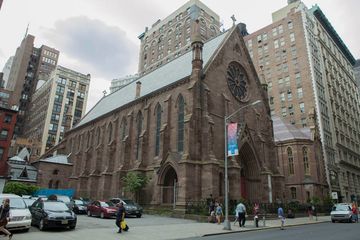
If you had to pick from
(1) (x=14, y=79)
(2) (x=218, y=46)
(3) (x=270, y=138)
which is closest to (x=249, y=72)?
(2) (x=218, y=46)

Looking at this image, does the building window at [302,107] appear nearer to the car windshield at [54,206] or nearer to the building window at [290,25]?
the building window at [290,25]

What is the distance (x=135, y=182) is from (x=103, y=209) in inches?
268

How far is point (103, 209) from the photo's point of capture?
80.1ft

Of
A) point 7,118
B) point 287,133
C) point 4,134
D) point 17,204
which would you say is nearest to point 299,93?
point 287,133

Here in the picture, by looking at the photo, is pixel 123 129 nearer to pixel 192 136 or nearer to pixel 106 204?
pixel 192 136

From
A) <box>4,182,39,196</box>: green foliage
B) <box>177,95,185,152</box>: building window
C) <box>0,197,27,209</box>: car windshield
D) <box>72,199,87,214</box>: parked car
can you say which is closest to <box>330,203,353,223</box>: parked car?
<box>177,95,185,152</box>: building window

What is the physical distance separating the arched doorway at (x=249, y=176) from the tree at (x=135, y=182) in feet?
38.2

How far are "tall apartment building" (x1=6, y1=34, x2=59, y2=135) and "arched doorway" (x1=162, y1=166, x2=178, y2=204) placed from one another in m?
88.0

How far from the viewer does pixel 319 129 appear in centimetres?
5441

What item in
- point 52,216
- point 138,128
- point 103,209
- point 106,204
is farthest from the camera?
point 138,128

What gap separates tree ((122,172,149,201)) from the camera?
3100cm

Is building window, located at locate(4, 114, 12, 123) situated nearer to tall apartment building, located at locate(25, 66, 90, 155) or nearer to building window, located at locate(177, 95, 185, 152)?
tall apartment building, located at locate(25, 66, 90, 155)

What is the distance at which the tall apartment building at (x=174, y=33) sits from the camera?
253 ft

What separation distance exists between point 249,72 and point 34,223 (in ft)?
106
